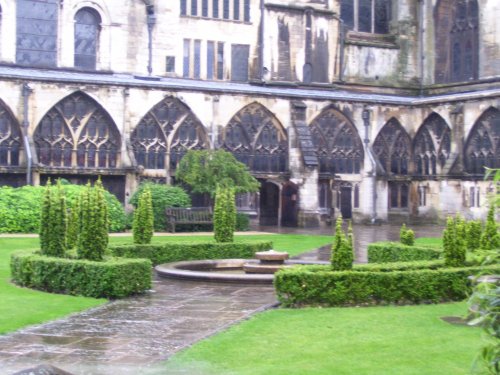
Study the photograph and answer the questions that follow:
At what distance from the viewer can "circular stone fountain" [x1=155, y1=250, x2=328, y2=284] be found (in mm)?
21312

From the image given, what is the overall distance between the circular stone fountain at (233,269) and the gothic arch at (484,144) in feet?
76.0

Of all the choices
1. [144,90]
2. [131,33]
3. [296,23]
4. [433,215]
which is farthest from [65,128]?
[433,215]

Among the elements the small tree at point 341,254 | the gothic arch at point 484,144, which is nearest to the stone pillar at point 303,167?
the gothic arch at point 484,144

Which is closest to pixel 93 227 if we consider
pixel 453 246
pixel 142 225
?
pixel 142 225

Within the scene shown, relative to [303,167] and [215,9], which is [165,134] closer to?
[303,167]

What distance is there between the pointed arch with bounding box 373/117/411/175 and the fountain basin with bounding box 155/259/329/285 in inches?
989

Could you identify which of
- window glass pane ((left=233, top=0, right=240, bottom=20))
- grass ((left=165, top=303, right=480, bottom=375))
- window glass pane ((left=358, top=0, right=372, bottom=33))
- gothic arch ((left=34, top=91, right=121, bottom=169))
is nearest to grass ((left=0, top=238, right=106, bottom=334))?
grass ((left=165, top=303, right=480, bottom=375))

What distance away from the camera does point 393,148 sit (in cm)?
4978

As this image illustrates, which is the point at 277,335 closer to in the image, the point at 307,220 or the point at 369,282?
the point at 369,282

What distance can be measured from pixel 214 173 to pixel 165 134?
4.50m

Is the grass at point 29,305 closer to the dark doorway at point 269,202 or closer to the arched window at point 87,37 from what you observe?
the arched window at point 87,37

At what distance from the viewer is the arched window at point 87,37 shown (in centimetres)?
4553

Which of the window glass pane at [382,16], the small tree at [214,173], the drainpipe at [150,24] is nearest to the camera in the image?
the small tree at [214,173]

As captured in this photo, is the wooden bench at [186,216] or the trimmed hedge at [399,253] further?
the wooden bench at [186,216]
